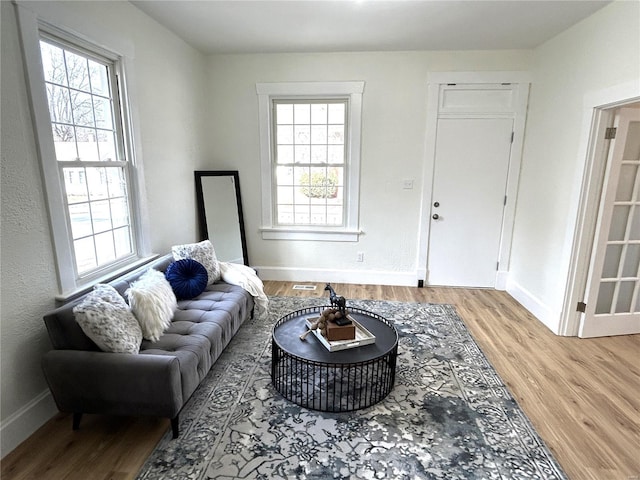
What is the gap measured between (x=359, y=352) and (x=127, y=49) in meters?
2.77

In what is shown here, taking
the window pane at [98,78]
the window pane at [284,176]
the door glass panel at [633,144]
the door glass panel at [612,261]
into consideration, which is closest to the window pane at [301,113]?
the window pane at [284,176]

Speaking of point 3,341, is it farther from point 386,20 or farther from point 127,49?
point 386,20

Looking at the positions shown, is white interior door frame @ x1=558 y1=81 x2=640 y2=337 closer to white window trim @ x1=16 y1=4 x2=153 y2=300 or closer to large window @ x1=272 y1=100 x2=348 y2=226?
large window @ x1=272 y1=100 x2=348 y2=226

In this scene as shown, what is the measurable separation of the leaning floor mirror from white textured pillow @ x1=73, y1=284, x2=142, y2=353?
2.13 m

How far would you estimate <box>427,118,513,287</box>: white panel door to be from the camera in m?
3.95

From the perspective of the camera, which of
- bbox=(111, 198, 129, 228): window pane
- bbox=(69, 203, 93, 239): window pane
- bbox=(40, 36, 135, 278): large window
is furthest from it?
bbox=(111, 198, 129, 228): window pane

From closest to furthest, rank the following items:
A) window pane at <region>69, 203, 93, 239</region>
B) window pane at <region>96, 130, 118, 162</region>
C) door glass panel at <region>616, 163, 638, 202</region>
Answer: window pane at <region>69, 203, 93, 239</region>, window pane at <region>96, 130, 118, 162</region>, door glass panel at <region>616, 163, 638, 202</region>

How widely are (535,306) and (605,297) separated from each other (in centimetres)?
58

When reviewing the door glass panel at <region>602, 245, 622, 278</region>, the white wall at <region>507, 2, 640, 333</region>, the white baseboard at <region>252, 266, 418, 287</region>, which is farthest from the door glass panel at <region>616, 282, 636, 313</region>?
the white baseboard at <region>252, 266, 418, 287</region>

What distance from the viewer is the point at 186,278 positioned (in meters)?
2.83

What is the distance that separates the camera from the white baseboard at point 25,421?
182cm

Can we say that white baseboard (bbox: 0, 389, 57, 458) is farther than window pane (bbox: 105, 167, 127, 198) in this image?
No

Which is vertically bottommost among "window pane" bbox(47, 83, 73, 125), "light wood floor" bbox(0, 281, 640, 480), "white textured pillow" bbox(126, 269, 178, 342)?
"light wood floor" bbox(0, 281, 640, 480)

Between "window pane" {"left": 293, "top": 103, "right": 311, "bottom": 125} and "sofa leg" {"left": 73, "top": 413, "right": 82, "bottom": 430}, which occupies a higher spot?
"window pane" {"left": 293, "top": 103, "right": 311, "bottom": 125}
